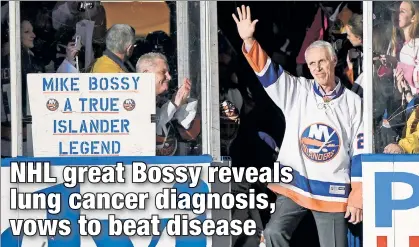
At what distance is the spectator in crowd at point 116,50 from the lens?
5820mm

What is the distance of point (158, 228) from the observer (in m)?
5.89

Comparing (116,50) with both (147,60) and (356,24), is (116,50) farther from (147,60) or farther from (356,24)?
(356,24)

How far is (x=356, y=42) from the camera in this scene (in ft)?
19.3

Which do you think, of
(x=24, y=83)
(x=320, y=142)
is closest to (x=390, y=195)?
(x=320, y=142)

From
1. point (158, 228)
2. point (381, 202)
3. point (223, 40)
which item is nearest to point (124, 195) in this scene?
point (158, 228)

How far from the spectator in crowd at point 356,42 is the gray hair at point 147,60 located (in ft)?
3.79

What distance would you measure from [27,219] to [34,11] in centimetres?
129

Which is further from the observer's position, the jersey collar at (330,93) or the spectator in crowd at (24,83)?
the jersey collar at (330,93)

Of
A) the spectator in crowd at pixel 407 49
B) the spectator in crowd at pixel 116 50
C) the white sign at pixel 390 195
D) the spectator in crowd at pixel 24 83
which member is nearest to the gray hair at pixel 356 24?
the spectator in crowd at pixel 407 49

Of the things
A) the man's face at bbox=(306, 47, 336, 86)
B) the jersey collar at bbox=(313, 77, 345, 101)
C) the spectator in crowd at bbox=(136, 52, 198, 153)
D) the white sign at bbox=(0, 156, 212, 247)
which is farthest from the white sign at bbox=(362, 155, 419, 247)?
the spectator in crowd at bbox=(136, 52, 198, 153)

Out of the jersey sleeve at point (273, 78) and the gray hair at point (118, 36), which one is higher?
the gray hair at point (118, 36)

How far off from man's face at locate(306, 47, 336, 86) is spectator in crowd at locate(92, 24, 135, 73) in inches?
43.8

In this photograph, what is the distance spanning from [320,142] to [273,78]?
0.49 metres

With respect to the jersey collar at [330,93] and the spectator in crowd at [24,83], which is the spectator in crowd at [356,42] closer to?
the jersey collar at [330,93]
